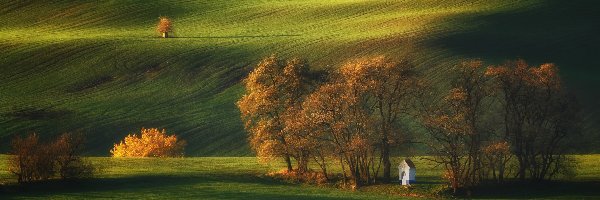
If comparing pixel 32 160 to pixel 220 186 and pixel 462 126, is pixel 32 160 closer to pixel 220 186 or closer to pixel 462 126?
pixel 220 186

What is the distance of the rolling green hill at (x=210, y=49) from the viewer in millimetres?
95125

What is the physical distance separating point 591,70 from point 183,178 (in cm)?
5858

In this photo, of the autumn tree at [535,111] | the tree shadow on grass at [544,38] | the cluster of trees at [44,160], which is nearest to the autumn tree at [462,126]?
the autumn tree at [535,111]

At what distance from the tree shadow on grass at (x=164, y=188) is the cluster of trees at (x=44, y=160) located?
0.99 metres

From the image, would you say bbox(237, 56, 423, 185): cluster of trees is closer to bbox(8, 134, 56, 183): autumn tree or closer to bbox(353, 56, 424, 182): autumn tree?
bbox(353, 56, 424, 182): autumn tree

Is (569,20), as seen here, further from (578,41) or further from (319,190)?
(319,190)

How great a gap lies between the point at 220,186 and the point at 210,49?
6082 centimetres

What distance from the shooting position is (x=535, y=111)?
64688 mm

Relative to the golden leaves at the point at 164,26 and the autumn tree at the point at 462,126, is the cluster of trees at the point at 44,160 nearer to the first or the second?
the autumn tree at the point at 462,126

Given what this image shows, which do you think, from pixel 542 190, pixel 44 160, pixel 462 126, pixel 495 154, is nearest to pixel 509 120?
pixel 495 154

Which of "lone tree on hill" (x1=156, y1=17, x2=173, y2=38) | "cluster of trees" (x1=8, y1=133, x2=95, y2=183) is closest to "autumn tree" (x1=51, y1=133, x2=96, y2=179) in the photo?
"cluster of trees" (x1=8, y1=133, x2=95, y2=183)

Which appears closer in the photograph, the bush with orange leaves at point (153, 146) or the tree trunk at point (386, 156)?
the tree trunk at point (386, 156)

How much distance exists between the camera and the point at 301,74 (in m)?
68.6

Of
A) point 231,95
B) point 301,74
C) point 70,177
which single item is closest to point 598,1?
point 231,95
